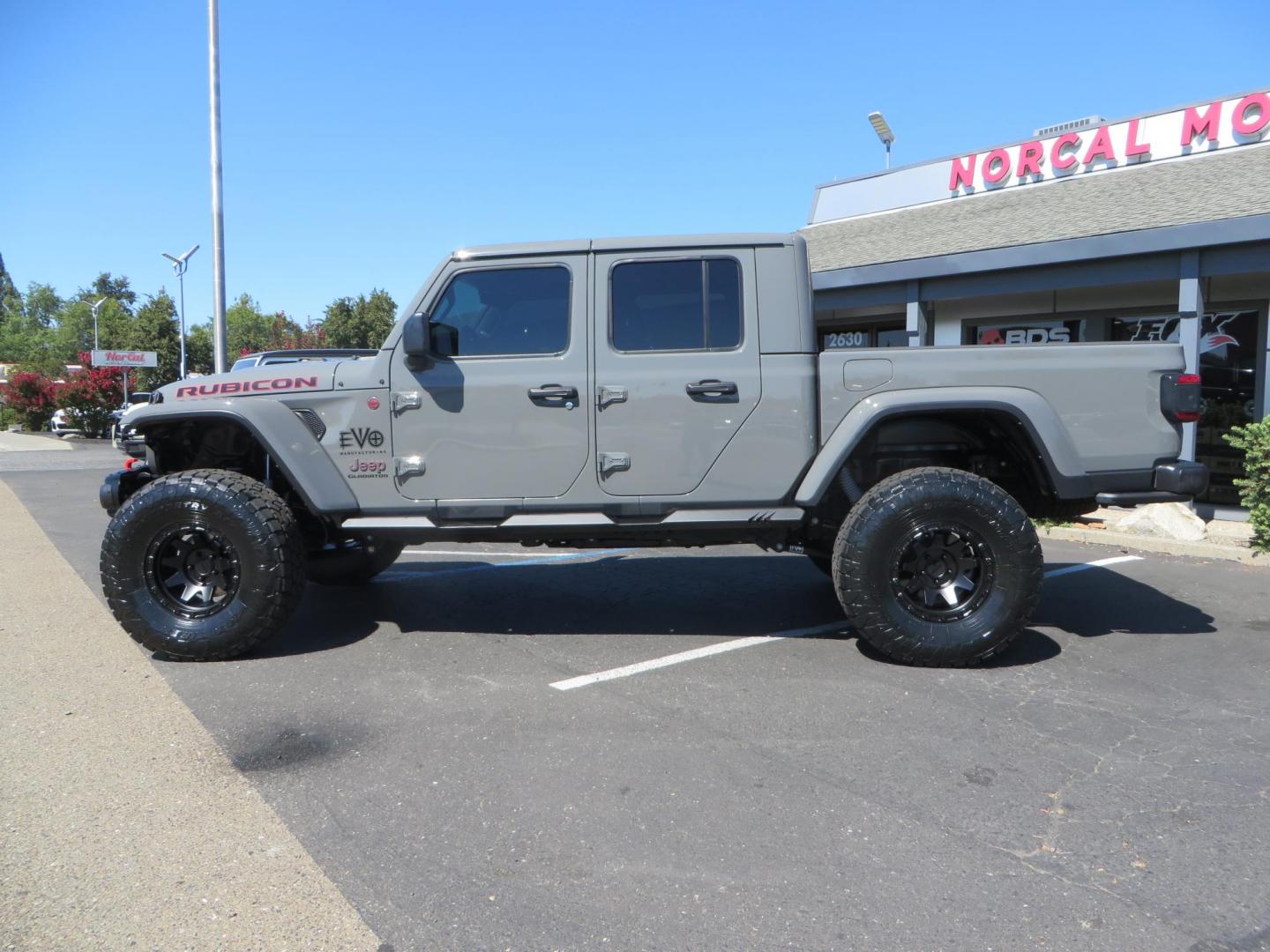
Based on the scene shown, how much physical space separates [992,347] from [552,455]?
2.32 metres

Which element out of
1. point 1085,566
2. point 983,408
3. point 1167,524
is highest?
point 983,408

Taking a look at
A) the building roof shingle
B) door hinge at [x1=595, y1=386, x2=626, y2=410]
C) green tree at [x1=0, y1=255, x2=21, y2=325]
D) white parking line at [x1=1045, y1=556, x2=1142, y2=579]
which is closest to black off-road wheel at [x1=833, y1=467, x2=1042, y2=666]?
door hinge at [x1=595, y1=386, x2=626, y2=410]

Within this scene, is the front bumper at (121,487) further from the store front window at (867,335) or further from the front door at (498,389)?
the store front window at (867,335)

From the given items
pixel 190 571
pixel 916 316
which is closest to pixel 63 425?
pixel 916 316

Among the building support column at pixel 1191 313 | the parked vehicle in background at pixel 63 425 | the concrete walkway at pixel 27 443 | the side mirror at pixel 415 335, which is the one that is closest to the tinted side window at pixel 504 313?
the side mirror at pixel 415 335

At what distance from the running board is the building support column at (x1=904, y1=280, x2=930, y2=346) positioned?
8698 mm

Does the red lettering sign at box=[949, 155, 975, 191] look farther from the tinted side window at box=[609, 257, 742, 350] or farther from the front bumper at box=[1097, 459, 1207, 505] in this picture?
the tinted side window at box=[609, 257, 742, 350]

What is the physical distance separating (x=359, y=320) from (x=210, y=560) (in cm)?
4822

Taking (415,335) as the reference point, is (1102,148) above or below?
above

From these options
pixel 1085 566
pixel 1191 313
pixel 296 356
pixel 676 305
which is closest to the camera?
pixel 676 305

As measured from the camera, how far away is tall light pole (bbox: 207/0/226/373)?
16.9m

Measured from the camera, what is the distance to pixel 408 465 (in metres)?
4.71

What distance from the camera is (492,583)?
6.67 meters

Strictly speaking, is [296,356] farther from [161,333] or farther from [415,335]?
[161,333]
